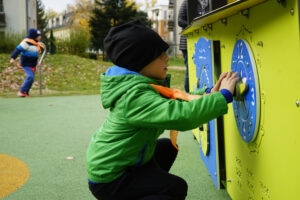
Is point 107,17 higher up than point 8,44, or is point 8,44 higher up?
point 107,17

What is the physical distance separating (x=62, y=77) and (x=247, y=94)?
1214cm

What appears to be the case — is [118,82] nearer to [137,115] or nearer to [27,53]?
[137,115]

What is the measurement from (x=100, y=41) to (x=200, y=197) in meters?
30.8

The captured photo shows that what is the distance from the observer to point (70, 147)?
3.84 m

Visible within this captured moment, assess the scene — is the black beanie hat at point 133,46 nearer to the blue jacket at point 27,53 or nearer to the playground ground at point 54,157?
the playground ground at point 54,157

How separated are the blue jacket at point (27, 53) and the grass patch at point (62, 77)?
1490 millimetres

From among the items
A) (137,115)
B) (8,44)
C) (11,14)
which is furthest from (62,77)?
(11,14)

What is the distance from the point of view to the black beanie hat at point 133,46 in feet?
5.38

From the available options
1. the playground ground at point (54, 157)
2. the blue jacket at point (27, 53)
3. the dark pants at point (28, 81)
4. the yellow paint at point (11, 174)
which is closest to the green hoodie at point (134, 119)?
the playground ground at point (54, 157)

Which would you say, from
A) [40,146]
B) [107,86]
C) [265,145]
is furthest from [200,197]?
[40,146]

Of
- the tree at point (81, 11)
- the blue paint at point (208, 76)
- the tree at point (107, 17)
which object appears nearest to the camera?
the blue paint at point (208, 76)

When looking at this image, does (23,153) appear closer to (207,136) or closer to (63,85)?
(207,136)

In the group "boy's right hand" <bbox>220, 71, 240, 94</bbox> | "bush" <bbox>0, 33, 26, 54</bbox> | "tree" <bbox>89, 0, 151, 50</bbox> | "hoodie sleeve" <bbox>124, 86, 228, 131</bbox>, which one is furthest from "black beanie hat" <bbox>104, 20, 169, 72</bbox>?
"tree" <bbox>89, 0, 151, 50</bbox>

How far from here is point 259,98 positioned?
1.53 m
